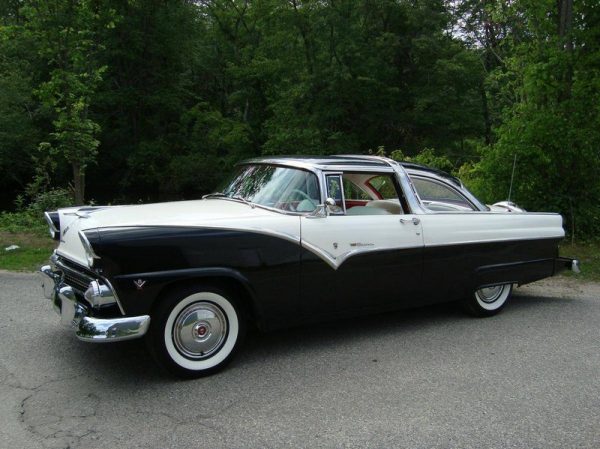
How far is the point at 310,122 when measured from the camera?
2441 centimetres

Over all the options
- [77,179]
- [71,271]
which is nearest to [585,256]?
[71,271]

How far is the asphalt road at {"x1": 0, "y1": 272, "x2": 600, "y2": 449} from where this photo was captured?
3.26 m

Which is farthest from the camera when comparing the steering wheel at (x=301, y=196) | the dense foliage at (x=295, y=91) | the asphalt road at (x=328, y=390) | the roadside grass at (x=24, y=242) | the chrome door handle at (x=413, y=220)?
the dense foliage at (x=295, y=91)

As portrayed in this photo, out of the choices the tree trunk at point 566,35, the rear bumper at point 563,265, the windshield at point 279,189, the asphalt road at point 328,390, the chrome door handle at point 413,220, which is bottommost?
the asphalt road at point 328,390

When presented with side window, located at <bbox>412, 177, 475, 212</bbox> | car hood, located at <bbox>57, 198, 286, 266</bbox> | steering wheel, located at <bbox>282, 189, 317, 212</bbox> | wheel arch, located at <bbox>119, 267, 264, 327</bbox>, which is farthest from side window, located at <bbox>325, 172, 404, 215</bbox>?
wheel arch, located at <bbox>119, 267, 264, 327</bbox>

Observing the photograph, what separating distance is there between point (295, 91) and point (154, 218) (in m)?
21.7

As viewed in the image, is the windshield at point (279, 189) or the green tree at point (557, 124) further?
the green tree at point (557, 124)

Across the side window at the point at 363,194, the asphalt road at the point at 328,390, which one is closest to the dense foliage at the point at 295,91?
the side window at the point at 363,194

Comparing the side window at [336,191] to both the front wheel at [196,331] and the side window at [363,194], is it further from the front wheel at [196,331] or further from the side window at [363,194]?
the front wheel at [196,331]

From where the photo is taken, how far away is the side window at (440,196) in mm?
5494

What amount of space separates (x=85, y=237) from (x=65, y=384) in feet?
3.61

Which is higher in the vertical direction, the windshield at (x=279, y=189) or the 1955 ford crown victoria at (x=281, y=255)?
the windshield at (x=279, y=189)

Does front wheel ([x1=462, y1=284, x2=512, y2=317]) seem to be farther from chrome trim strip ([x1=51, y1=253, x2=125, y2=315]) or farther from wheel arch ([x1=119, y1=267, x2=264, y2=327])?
chrome trim strip ([x1=51, y1=253, x2=125, y2=315])

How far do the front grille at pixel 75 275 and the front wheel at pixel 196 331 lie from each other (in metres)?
0.60
